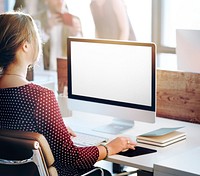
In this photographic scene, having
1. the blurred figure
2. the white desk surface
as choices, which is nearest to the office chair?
the white desk surface

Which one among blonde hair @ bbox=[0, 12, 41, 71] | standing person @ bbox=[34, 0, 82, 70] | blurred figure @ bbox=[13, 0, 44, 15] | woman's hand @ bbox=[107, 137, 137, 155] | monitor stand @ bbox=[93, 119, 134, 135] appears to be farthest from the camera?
blurred figure @ bbox=[13, 0, 44, 15]

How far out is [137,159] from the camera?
2125mm

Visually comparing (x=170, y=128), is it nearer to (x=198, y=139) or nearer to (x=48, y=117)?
(x=198, y=139)

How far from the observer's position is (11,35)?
2.05 metres

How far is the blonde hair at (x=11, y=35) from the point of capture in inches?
80.7

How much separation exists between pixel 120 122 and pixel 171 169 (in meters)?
0.80

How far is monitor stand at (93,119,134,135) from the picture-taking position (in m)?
2.59

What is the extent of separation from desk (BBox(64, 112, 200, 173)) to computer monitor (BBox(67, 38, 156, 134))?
87 mm

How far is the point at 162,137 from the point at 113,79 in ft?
1.42

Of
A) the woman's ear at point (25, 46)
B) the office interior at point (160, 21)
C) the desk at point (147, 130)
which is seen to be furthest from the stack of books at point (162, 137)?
the office interior at point (160, 21)

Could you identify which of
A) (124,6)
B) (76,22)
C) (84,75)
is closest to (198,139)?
(84,75)

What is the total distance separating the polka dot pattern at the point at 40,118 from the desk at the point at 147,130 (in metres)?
0.23

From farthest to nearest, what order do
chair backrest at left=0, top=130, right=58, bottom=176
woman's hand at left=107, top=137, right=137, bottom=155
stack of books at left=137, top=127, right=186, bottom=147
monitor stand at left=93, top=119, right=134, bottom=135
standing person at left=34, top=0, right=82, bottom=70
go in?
standing person at left=34, top=0, right=82, bottom=70 → monitor stand at left=93, top=119, right=134, bottom=135 → stack of books at left=137, top=127, right=186, bottom=147 → woman's hand at left=107, top=137, right=137, bottom=155 → chair backrest at left=0, top=130, right=58, bottom=176

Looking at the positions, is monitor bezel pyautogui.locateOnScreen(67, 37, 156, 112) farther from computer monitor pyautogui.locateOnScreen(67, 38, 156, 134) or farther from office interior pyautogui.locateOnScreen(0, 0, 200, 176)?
office interior pyautogui.locateOnScreen(0, 0, 200, 176)
